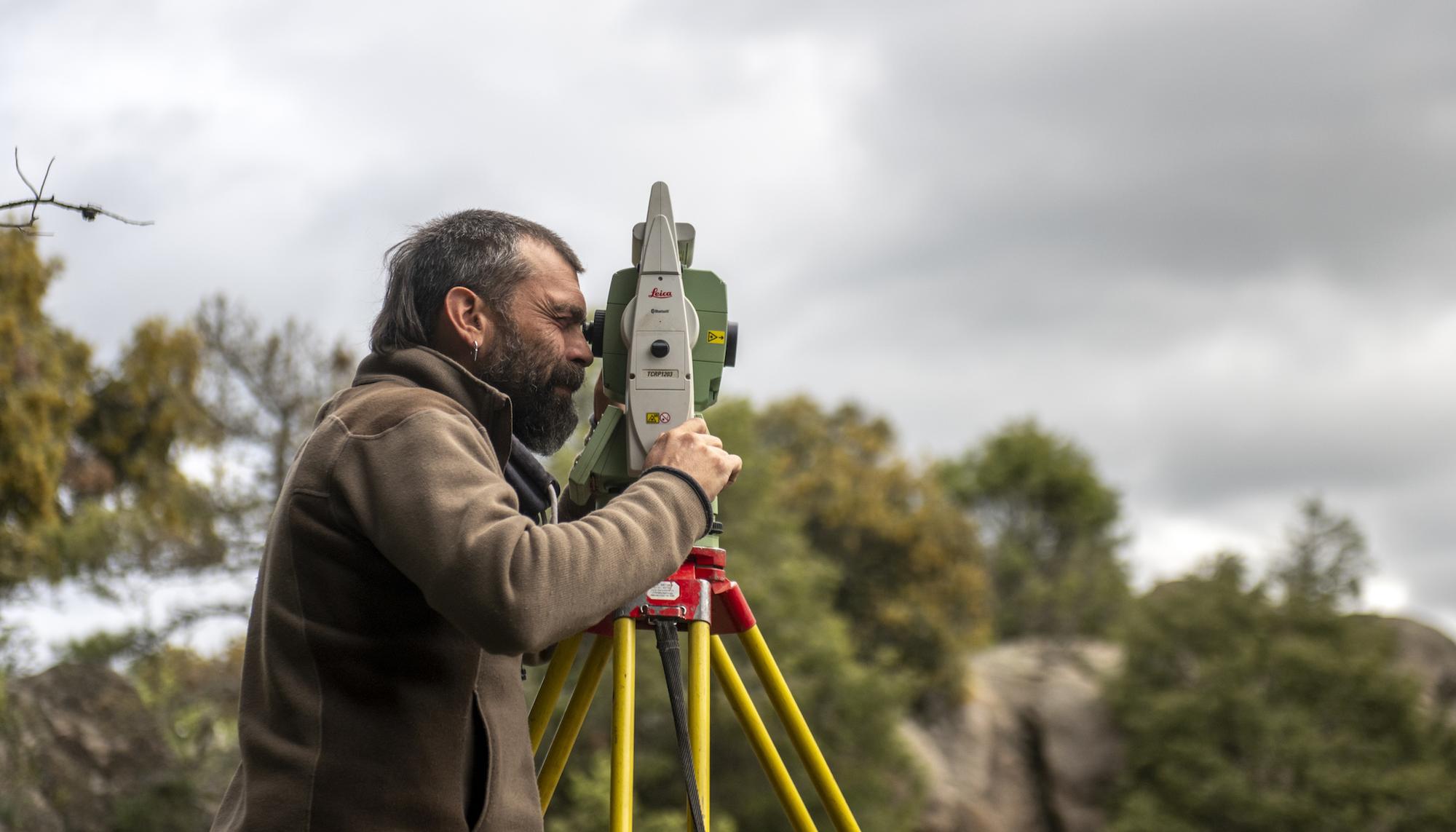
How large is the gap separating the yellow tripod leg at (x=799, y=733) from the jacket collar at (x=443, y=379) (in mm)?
677

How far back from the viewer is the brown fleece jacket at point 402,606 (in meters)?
1.73

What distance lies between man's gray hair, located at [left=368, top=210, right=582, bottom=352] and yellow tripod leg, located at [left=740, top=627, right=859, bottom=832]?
2.63ft

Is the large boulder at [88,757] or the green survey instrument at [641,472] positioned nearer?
the green survey instrument at [641,472]

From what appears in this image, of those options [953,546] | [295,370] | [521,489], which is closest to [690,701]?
[521,489]

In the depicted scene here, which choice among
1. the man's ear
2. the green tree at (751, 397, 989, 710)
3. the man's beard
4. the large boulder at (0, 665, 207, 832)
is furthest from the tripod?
the green tree at (751, 397, 989, 710)

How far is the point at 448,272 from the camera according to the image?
2.17 meters

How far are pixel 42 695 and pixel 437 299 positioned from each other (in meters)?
10.3

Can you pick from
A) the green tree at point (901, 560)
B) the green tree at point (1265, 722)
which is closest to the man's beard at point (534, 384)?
the green tree at point (1265, 722)

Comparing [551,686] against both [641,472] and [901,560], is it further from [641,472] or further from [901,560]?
[901,560]

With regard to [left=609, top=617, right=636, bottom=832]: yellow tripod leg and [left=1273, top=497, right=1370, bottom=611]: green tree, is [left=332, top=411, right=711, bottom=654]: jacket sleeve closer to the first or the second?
[left=609, top=617, right=636, bottom=832]: yellow tripod leg

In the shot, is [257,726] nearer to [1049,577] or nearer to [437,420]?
[437,420]

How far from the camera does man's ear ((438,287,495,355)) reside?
213 cm

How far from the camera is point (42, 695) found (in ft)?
35.0

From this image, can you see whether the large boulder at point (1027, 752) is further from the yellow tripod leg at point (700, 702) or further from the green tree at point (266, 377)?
the yellow tripod leg at point (700, 702)
